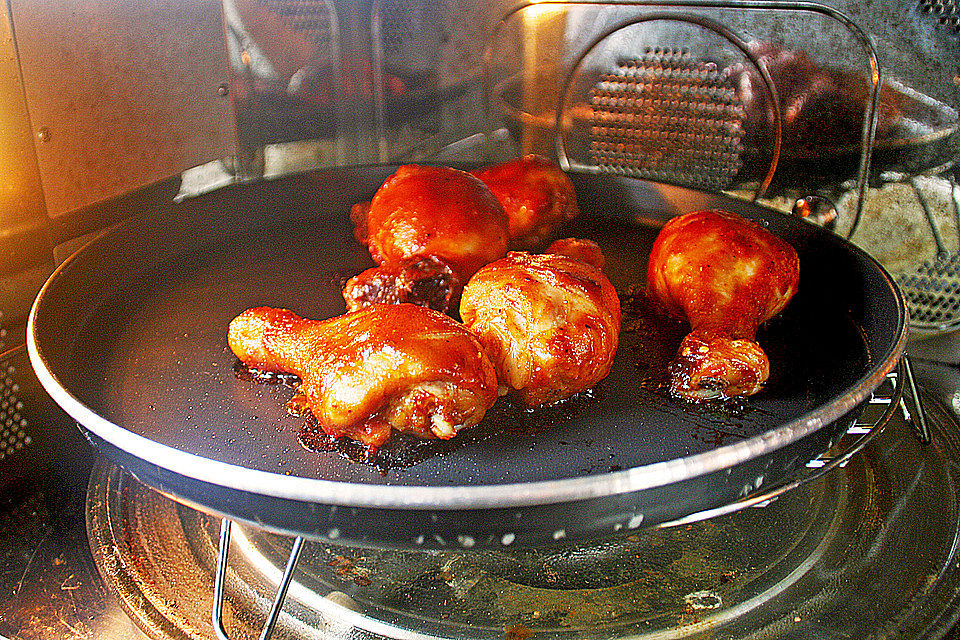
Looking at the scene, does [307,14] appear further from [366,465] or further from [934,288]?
[934,288]

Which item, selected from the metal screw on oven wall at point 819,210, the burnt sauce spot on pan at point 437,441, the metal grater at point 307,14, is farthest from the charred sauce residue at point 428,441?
the metal grater at point 307,14

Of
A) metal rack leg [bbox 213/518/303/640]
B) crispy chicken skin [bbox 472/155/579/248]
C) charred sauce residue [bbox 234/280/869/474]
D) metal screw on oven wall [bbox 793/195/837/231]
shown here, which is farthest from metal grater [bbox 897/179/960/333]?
metal rack leg [bbox 213/518/303/640]

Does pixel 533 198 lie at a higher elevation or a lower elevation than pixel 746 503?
higher

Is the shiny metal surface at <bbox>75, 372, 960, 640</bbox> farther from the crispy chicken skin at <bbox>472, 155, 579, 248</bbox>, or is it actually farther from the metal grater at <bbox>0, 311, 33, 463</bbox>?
the crispy chicken skin at <bbox>472, 155, 579, 248</bbox>

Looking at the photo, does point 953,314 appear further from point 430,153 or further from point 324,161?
point 324,161

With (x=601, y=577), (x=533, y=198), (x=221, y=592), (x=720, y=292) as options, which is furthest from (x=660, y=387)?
(x=221, y=592)

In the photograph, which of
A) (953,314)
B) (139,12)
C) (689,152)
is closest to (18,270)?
(139,12)

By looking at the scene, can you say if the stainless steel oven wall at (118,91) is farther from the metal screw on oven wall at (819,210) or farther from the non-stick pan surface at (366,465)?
the metal screw on oven wall at (819,210)
